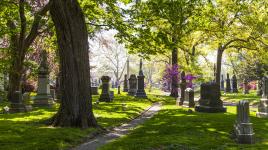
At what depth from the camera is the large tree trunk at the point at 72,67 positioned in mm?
15258

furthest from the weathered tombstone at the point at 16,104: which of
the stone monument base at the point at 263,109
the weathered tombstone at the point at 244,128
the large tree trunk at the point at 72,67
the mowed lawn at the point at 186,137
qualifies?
the weathered tombstone at the point at 244,128

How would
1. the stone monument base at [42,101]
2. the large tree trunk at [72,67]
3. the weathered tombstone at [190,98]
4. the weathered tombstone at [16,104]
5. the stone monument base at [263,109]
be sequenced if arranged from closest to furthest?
the large tree trunk at [72,67], the stone monument base at [263,109], the weathered tombstone at [16,104], the stone monument base at [42,101], the weathered tombstone at [190,98]

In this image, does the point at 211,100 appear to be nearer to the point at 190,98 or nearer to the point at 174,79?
the point at 190,98

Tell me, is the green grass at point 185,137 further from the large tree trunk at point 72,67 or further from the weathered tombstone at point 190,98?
the weathered tombstone at point 190,98

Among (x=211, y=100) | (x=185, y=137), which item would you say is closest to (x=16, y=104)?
(x=211, y=100)

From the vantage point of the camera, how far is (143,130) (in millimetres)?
14969

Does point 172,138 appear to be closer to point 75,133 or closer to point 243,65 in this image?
point 75,133

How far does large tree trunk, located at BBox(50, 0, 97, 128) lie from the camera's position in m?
15.3

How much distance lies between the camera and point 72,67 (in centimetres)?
1551

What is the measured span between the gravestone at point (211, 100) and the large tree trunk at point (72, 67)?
10.2m

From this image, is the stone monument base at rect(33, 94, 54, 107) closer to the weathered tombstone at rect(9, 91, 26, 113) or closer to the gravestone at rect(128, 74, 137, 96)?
the weathered tombstone at rect(9, 91, 26, 113)

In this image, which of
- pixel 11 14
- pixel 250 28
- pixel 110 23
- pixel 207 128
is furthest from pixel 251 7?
pixel 207 128

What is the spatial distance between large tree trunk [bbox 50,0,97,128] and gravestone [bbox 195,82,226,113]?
1021cm

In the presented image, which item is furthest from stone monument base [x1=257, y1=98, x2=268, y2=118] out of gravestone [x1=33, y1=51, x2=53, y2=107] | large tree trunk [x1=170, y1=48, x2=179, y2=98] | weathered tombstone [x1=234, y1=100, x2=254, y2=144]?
large tree trunk [x1=170, y1=48, x2=179, y2=98]
